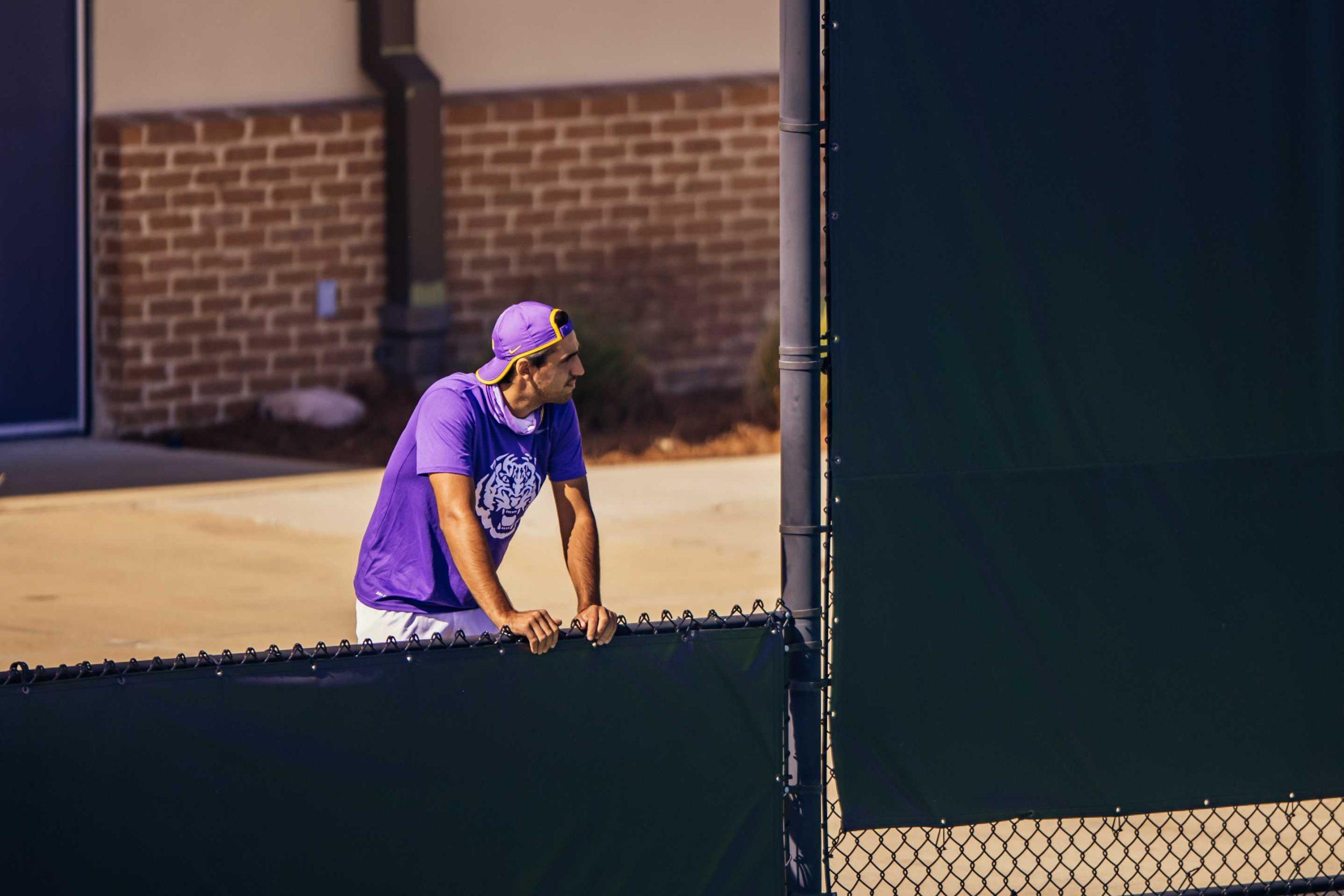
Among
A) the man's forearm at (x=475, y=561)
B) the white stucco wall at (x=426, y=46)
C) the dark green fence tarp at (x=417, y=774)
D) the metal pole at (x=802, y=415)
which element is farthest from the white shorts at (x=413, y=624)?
the white stucco wall at (x=426, y=46)

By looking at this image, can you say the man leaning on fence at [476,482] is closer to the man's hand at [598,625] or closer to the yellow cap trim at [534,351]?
the yellow cap trim at [534,351]

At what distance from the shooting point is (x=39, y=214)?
1411cm

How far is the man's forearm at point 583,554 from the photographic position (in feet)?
19.2

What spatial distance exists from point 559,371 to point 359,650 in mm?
1153

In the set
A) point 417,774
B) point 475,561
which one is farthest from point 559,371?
point 417,774

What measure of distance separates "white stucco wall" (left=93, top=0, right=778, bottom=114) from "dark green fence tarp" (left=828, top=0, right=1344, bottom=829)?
389 inches

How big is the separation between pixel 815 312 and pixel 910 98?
0.54m

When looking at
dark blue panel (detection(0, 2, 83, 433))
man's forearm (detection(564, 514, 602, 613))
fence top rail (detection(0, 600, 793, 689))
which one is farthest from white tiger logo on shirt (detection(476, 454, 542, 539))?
dark blue panel (detection(0, 2, 83, 433))

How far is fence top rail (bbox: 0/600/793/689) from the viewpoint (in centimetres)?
462

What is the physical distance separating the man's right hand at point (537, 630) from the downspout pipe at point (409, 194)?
10397 mm

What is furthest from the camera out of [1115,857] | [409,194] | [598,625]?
[409,194]

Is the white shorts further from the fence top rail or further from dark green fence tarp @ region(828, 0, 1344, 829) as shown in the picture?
dark green fence tarp @ region(828, 0, 1344, 829)

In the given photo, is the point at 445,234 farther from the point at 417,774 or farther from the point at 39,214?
the point at 417,774

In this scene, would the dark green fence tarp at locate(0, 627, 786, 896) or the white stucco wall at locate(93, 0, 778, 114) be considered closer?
the dark green fence tarp at locate(0, 627, 786, 896)
